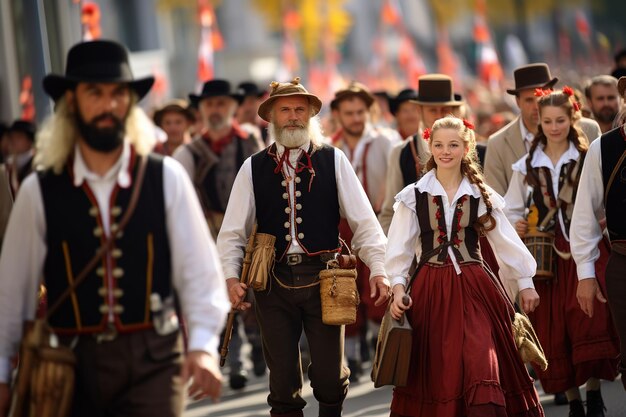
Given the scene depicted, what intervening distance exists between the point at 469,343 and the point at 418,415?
478mm

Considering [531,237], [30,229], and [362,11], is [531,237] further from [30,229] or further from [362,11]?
[362,11]

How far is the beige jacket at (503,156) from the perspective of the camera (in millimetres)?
9812

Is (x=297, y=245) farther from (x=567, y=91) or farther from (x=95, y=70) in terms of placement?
(x=95, y=70)

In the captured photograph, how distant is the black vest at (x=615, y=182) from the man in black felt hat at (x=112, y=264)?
109 inches

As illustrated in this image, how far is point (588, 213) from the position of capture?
25.3 ft

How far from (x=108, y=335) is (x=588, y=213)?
3259 mm

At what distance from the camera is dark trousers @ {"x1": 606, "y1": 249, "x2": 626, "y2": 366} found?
7477 mm

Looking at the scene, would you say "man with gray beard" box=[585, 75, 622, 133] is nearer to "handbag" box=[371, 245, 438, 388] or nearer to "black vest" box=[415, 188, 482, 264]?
"black vest" box=[415, 188, 482, 264]

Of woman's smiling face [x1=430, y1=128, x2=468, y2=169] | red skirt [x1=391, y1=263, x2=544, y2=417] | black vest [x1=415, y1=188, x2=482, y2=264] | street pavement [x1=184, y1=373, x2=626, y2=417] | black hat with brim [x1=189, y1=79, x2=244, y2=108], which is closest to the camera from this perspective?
red skirt [x1=391, y1=263, x2=544, y2=417]

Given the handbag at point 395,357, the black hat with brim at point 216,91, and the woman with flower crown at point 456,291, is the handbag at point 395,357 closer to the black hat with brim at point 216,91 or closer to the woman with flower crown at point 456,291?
the woman with flower crown at point 456,291

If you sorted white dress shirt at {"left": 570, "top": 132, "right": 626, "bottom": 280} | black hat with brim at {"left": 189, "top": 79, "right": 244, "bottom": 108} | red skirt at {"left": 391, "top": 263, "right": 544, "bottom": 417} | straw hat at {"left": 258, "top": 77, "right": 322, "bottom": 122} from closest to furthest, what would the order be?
red skirt at {"left": 391, "top": 263, "right": 544, "bottom": 417} → white dress shirt at {"left": 570, "top": 132, "right": 626, "bottom": 280} → straw hat at {"left": 258, "top": 77, "right": 322, "bottom": 122} → black hat with brim at {"left": 189, "top": 79, "right": 244, "bottom": 108}

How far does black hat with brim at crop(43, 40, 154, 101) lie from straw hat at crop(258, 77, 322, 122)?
2.47m

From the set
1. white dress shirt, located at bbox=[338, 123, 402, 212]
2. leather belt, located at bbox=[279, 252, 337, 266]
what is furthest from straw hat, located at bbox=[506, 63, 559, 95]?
leather belt, located at bbox=[279, 252, 337, 266]

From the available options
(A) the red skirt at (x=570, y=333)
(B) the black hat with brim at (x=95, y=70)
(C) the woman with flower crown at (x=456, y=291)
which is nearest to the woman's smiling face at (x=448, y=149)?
(C) the woman with flower crown at (x=456, y=291)
